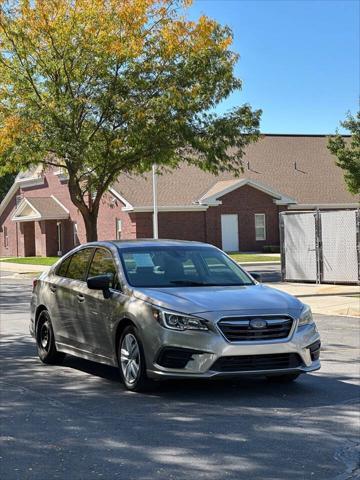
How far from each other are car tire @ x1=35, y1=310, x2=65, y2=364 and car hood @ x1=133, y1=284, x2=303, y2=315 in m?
2.17

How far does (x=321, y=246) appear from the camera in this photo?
2191cm

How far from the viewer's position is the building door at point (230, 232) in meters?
44.2

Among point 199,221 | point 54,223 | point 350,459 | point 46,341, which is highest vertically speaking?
point 54,223

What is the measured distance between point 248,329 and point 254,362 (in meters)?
0.33

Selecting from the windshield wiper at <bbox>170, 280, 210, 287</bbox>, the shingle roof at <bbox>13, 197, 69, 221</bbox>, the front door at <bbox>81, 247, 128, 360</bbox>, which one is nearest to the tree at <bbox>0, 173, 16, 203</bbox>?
the shingle roof at <bbox>13, 197, 69, 221</bbox>

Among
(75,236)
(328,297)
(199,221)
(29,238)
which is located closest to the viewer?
(328,297)

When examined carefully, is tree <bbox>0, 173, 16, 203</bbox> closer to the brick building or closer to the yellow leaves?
the brick building

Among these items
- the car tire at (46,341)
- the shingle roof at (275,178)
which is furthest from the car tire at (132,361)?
the shingle roof at (275,178)

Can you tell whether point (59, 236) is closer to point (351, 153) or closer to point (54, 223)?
point (54, 223)

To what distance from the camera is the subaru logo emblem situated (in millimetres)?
7039

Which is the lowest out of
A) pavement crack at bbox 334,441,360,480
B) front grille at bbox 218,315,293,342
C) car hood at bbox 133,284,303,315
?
pavement crack at bbox 334,441,360,480

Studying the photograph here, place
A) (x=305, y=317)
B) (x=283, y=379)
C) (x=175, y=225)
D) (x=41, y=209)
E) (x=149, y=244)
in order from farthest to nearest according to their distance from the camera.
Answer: (x=41, y=209) → (x=175, y=225) → (x=149, y=244) → (x=283, y=379) → (x=305, y=317)

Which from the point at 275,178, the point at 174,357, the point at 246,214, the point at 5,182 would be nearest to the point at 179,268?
the point at 174,357

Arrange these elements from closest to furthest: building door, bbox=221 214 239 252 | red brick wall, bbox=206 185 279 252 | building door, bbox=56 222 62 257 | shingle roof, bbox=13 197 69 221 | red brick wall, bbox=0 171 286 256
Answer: red brick wall, bbox=0 171 286 256 → red brick wall, bbox=206 185 279 252 → building door, bbox=221 214 239 252 → shingle roof, bbox=13 197 69 221 → building door, bbox=56 222 62 257
